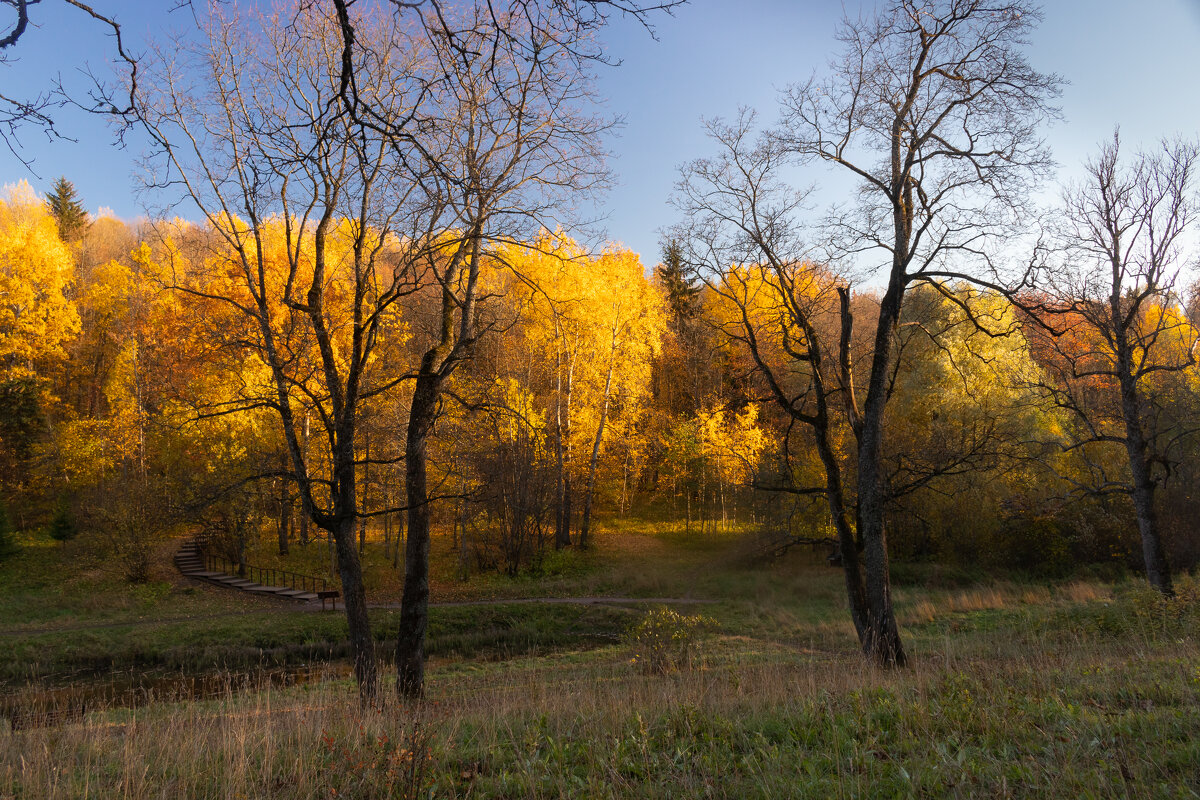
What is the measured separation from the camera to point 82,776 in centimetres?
356

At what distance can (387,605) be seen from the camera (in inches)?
751

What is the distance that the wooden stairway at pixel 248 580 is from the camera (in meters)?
19.0

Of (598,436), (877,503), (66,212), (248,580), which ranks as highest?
(66,212)

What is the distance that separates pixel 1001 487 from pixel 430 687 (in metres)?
18.6

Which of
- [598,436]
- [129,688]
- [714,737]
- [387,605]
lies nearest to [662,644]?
[714,737]

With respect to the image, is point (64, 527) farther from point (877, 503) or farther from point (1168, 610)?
point (1168, 610)

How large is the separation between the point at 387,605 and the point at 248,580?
18.8 feet

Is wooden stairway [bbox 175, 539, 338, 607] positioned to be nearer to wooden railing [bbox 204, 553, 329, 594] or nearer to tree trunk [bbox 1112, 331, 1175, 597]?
wooden railing [bbox 204, 553, 329, 594]

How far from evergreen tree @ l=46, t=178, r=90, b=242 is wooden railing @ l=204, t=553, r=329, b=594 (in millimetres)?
24141

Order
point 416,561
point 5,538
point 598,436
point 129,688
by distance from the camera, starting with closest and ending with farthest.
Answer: point 416,561 → point 129,688 → point 5,538 → point 598,436

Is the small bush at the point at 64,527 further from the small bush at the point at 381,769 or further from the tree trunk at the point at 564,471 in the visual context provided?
the small bush at the point at 381,769

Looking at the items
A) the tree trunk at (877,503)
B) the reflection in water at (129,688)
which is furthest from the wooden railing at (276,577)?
the tree trunk at (877,503)

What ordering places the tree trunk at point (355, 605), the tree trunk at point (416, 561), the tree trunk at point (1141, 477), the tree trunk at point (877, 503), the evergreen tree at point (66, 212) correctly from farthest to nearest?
the evergreen tree at point (66, 212) → the tree trunk at point (1141, 477) → the tree trunk at point (877, 503) → the tree trunk at point (416, 561) → the tree trunk at point (355, 605)

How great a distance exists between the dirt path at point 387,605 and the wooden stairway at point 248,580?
58cm
